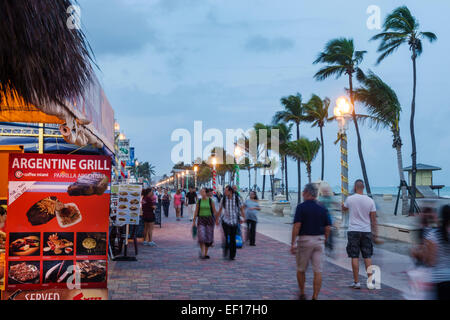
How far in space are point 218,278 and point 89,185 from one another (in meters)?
4.23

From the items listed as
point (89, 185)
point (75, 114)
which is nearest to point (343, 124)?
point (75, 114)

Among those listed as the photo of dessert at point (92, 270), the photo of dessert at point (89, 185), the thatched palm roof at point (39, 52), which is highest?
the thatched palm roof at point (39, 52)

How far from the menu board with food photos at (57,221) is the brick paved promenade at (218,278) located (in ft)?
6.50

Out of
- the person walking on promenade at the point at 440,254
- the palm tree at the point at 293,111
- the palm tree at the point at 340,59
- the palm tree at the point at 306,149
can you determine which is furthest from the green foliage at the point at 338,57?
the person walking on promenade at the point at 440,254

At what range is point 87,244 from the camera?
5473 millimetres

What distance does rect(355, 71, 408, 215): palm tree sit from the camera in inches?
1088

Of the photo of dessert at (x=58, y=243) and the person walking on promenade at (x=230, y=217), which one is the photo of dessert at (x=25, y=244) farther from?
the person walking on promenade at (x=230, y=217)

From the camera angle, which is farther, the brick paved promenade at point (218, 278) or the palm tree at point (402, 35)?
the palm tree at point (402, 35)

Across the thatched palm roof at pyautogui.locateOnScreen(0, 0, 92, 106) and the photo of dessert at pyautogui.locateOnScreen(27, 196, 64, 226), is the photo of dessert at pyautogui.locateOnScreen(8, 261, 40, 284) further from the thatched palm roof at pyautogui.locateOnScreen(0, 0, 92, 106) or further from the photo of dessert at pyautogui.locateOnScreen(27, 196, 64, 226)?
the thatched palm roof at pyautogui.locateOnScreen(0, 0, 92, 106)

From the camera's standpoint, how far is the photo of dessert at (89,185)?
18.0ft

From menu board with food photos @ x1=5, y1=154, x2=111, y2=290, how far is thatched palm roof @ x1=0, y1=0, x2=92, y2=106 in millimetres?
795

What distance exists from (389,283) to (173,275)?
4.05m

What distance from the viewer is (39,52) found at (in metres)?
5.04
